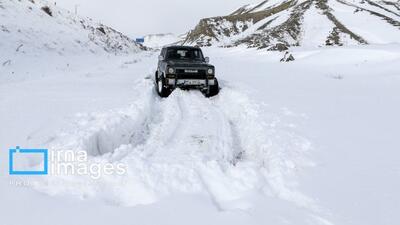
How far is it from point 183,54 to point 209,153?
8134mm

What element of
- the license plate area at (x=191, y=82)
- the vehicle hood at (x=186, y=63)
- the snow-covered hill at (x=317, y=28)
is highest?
the snow-covered hill at (x=317, y=28)

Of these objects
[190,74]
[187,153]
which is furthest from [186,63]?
[187,153]

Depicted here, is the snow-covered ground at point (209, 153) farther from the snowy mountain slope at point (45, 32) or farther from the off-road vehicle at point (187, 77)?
the snowy mountain slope at point (45, 32)

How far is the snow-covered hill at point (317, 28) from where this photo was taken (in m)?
73.4

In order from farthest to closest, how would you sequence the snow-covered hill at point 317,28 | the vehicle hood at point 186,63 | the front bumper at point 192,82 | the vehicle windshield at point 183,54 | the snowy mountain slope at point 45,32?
the snow-covered hill at point 317,28
the snowy mountain slope at point 45,32
the vehicle windshield at point 183,54
the vehicle hood at point 186,63
the front bumper at point 192,82

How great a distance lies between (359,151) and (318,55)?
18.7 meters

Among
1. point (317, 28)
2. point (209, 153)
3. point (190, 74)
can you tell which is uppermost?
point (317, 28)

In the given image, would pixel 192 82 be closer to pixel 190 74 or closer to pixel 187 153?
pixel 190 74

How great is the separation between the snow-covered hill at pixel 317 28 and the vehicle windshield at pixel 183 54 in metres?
42.5

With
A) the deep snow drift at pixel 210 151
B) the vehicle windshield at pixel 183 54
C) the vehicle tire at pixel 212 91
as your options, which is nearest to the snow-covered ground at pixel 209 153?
the deep snow drift at pixel 210 151

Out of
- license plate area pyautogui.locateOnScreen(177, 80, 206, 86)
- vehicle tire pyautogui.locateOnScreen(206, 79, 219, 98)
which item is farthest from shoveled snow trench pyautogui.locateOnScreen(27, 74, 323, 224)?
license plate area pyautogui.locateOnScreen(177, 80, 206, 86)

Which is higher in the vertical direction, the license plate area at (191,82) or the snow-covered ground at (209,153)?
the license plate area at (191,82)

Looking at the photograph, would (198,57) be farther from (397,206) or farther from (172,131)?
(397,206)

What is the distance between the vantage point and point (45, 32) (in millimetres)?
25953
